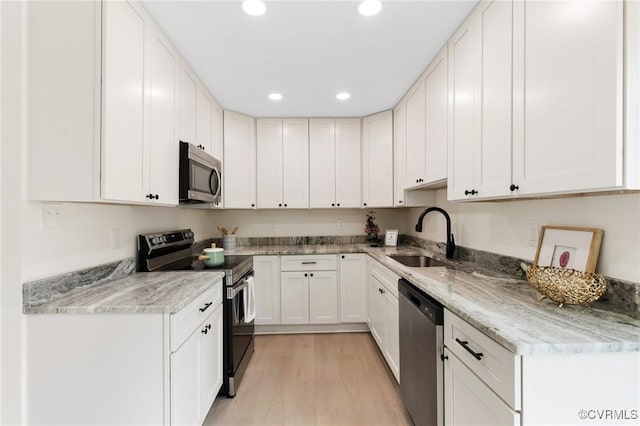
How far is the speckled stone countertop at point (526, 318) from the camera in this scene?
0.81m

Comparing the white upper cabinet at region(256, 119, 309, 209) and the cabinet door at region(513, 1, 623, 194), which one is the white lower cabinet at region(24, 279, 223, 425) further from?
the white upper cabinet at region(256, 119, 309, 209)

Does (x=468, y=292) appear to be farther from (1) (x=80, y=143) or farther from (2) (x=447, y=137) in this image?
(1) (x=80, y=143)

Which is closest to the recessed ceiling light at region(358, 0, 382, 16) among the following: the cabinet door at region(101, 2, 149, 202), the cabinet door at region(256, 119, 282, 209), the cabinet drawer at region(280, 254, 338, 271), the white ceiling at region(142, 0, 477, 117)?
the white ceiling at region(142, 0, 477, 117)

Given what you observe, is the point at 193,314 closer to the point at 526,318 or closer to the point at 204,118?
the point at 526,318

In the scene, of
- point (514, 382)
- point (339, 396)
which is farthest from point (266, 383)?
point (514, 382)

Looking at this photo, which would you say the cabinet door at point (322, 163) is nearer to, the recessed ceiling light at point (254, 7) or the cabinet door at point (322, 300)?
the cabinet door at point (322, 300)

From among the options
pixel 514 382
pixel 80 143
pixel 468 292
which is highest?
pixel 80 143

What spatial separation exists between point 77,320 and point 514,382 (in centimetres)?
172

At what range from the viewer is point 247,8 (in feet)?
4.97

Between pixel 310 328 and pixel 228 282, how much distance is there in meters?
1.51

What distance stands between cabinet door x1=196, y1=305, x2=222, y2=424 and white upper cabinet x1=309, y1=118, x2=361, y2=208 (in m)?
1.83

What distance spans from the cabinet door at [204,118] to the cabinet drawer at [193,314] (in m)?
1.34

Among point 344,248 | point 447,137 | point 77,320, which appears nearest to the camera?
point 77,320

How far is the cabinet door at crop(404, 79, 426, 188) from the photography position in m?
2.34
